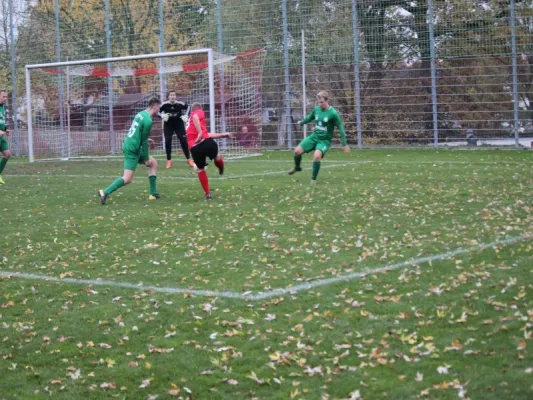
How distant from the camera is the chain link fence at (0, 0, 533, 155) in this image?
25797 mm

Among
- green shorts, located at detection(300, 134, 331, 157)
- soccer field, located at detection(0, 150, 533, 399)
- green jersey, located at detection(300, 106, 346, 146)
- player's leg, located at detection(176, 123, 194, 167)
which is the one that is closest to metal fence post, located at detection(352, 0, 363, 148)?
player's leg, located at detection(176, 123, 194, 167)

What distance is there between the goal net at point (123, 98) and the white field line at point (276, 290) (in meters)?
17.3

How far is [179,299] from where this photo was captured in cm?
747

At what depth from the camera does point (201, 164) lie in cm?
1408

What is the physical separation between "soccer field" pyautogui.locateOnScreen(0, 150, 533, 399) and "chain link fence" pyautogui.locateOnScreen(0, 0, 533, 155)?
12.4 metres

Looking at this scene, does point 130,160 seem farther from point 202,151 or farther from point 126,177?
point 202,151

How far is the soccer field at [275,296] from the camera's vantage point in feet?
17.8

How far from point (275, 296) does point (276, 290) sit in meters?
0.21

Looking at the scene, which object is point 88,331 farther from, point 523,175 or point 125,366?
point 523,175

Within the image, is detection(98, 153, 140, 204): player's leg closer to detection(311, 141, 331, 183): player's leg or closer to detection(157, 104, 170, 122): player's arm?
detection(311, 141, 331, 183): player's leg

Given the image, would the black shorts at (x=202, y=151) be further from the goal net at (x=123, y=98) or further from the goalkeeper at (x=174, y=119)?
the goal net at (x=123, y=98)

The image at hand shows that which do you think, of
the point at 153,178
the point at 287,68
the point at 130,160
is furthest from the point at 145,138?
the point at 287,68

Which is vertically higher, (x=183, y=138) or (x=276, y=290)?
(x=183, y=138)

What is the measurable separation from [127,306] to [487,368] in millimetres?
3411
